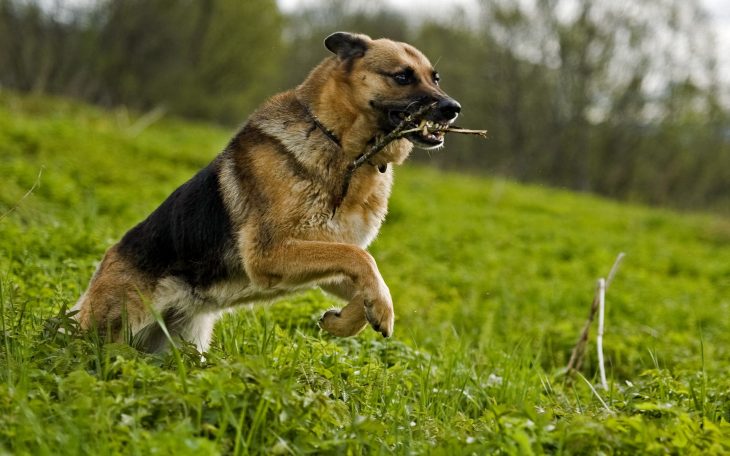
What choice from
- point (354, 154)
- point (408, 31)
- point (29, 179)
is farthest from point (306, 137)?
point (408, 31)

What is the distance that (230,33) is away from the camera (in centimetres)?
3312

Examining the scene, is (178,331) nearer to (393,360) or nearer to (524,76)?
(393,360)

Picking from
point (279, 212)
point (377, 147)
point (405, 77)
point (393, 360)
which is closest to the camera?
point (279, 212)

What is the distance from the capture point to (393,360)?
4.99 m

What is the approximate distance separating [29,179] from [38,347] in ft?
23.7

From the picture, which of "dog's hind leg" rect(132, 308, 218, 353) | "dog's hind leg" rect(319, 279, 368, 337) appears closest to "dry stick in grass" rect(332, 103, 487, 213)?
"dog's hind leg" rect(319, 279, 368, 337)

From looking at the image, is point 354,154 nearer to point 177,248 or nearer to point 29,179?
point 177,248

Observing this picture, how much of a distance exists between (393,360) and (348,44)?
2025 millimetres

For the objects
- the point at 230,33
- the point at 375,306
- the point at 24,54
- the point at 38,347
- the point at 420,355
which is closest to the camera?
the point at 38,347

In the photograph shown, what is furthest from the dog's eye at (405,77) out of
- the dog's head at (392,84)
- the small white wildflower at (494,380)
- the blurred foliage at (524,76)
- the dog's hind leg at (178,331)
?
the blurred foliage at (524,76)

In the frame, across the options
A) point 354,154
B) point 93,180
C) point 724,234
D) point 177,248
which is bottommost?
point 724,234

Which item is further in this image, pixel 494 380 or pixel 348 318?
pixel 494 380

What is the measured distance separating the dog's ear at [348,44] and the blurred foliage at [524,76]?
983 inches

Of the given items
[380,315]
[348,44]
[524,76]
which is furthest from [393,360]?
[524,76]
